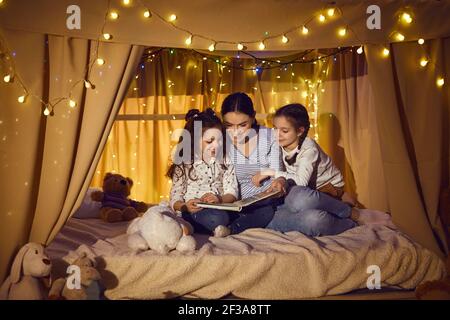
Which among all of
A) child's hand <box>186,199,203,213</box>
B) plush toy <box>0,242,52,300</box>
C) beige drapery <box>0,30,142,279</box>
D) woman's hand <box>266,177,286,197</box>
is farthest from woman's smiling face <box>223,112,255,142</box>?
plush toy <box>0,242,52,300</box>

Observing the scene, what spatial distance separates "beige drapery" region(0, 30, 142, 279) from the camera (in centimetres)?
200

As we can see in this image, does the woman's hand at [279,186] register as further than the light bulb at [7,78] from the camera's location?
Yes

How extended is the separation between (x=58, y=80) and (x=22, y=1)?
0.38 meters

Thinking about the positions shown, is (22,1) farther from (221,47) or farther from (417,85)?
(417,85)

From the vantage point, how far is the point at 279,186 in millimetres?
2400

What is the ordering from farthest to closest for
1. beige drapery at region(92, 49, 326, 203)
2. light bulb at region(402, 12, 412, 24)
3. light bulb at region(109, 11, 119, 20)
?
beige drapery at region(92, 49, 326, 203)
light bulb at region(402, 12, 412, 24)
light bulb at region(109, 11, 119, 20)

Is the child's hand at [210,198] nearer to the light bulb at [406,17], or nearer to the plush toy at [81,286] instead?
the plush toy at [81,286]

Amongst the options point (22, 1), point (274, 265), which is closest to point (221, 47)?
point (22, 1)

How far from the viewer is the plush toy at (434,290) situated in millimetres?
1915

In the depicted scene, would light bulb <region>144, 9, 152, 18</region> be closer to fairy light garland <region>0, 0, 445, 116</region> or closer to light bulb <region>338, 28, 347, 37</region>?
fairy light garland <region>0, 0, 445, 116</region>

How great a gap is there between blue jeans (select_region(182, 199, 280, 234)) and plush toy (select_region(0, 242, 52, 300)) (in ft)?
2.57

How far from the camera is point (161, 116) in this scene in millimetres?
3469

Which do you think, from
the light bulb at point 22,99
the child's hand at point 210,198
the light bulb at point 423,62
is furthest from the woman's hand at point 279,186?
the light bulb at point 22,99

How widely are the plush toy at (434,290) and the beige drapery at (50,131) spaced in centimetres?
161
